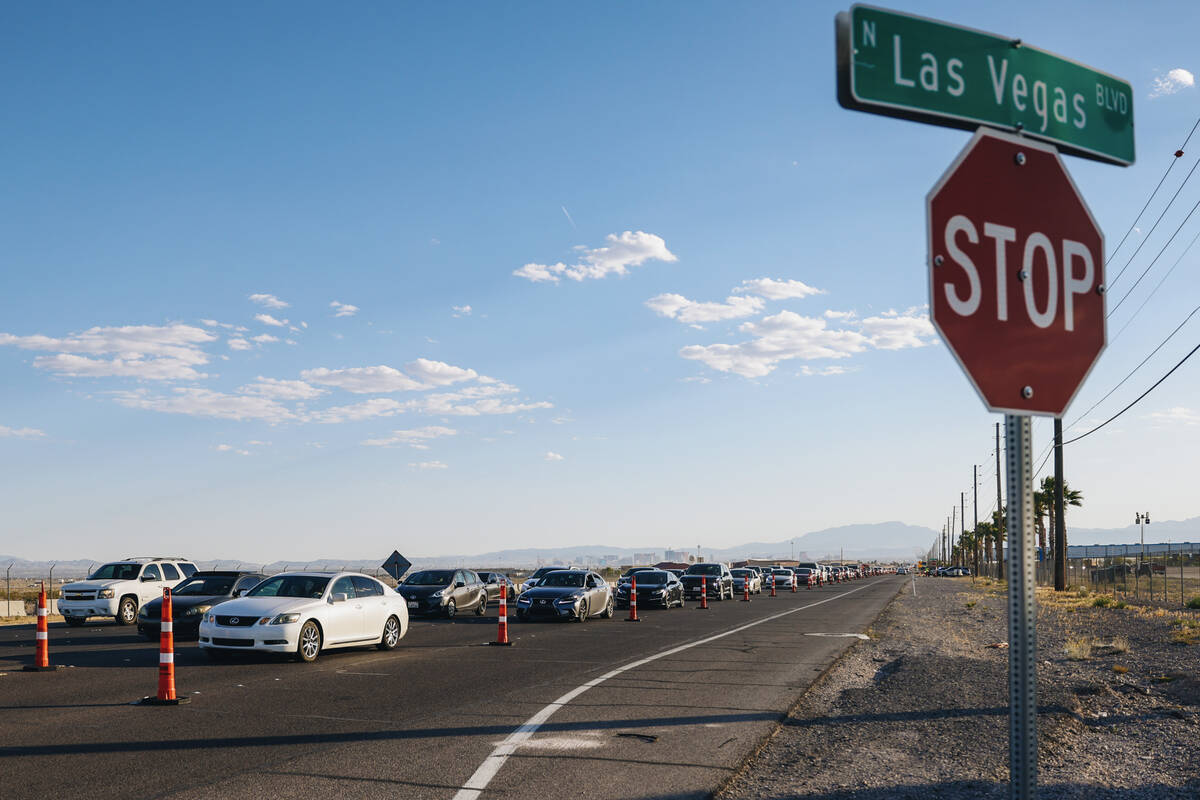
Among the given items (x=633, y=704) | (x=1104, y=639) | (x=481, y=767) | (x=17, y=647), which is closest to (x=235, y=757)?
(x=481, y=767)

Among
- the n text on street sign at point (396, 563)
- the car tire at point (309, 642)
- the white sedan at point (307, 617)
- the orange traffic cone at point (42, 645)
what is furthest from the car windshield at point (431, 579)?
the orange traffic cone at point (42, 645)

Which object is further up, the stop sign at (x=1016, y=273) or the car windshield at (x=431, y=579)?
the stop sign at (x=1016, y=273)

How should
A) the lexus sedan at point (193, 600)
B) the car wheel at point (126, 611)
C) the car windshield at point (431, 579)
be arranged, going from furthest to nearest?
the car windshield at point (431, 579), the car wheel at point (126, 611), the lexus sedan at point (193, 600)

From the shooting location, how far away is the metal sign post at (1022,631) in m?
2.98

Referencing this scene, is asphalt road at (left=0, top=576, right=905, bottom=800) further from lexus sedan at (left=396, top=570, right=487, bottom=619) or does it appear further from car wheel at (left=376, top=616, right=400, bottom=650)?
lexus sedan at (left=396, top=570, right=487, bottom=619)

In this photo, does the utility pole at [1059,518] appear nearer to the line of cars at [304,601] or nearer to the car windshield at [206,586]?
the line of cars at [304,601]

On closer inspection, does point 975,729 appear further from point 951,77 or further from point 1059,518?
point 1059,518

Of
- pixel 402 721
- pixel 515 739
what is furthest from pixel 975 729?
pixel 402 721

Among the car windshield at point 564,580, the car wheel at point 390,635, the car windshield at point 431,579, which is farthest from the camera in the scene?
the car windshield at point 431,579

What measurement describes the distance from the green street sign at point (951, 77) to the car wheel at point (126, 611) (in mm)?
26112

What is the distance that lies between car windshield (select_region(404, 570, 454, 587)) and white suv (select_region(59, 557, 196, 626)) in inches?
233

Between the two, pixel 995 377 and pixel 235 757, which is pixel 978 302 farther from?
pixel 235 757

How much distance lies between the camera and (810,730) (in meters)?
9.84

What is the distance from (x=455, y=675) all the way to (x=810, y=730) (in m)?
5.92
